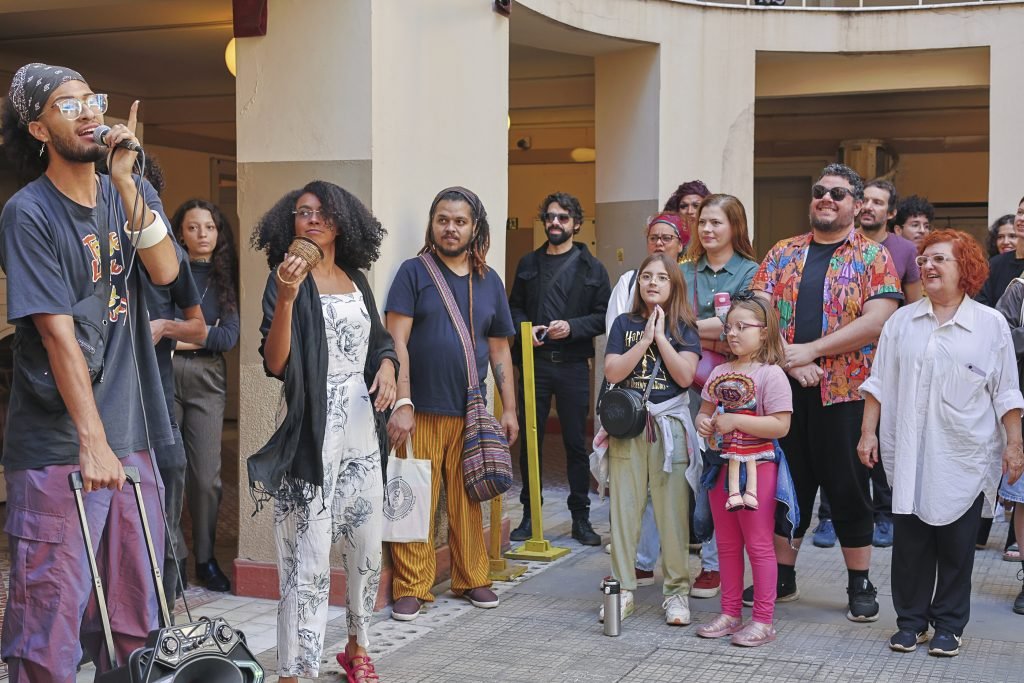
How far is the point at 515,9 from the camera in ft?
26.9

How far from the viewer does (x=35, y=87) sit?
11.9 feet

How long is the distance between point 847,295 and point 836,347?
0.27m

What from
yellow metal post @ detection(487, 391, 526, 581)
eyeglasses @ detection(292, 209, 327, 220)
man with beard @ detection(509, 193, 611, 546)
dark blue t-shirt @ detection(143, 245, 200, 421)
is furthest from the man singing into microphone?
man with beard @ detection(509, 193, 611, 546)

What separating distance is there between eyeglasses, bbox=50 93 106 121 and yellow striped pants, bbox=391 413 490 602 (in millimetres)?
2837

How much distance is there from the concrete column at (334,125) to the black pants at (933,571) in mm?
2503

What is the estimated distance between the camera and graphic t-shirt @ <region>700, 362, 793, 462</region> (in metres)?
5.55

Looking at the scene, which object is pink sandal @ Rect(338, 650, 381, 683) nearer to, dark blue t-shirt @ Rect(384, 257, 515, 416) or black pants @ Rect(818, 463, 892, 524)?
dark blue t-shirt @ Rect(384, 257, 515, 416)

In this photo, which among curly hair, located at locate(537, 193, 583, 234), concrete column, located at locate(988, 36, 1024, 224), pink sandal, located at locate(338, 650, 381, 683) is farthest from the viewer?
concrete column, located at locate(988, 36, 1024, 224)

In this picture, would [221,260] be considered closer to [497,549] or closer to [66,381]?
[497,549]

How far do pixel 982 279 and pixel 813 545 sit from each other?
2.80 meters

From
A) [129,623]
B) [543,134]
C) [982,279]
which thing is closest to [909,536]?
[982,279]

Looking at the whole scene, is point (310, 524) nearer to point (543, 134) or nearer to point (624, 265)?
point (624, 265)

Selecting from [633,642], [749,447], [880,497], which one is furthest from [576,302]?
[633,642]

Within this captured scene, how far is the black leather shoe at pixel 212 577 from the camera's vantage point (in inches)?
251
